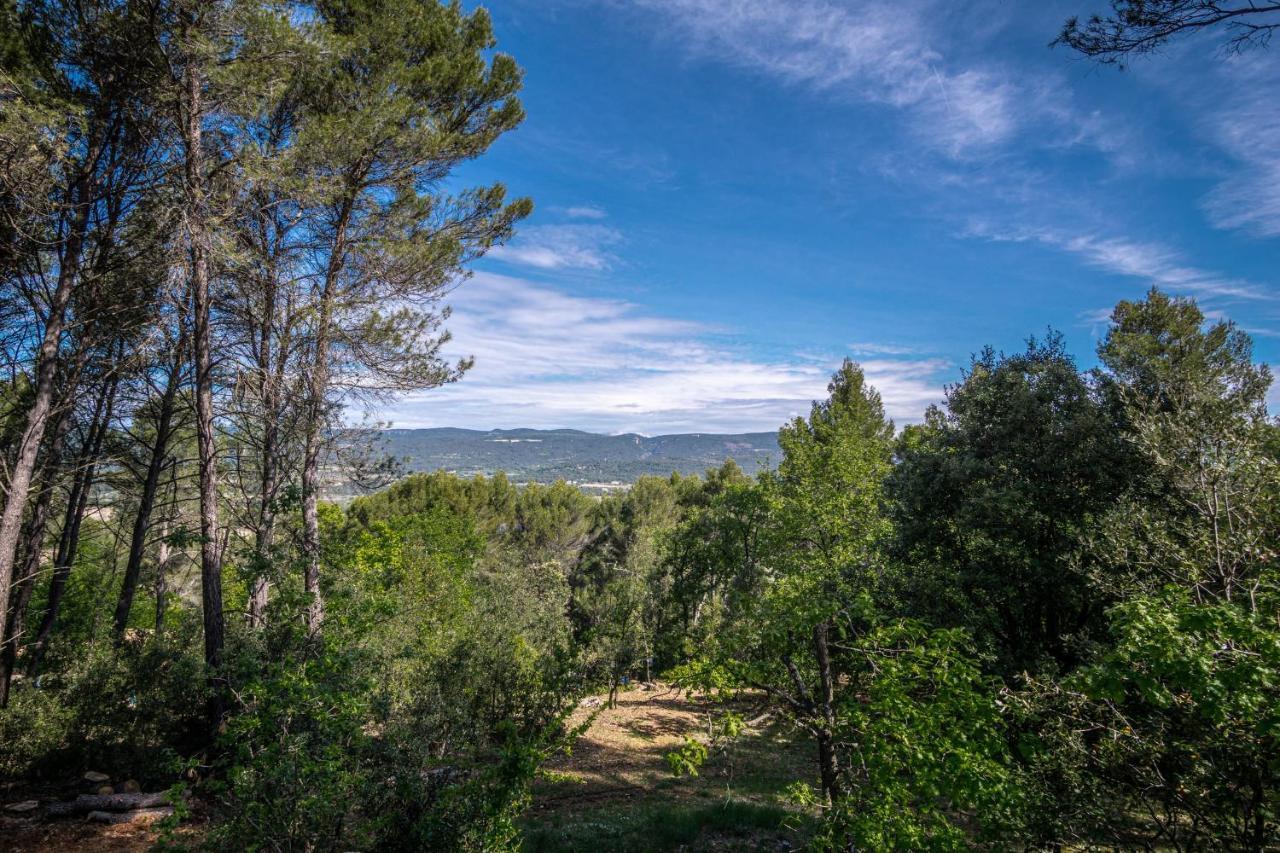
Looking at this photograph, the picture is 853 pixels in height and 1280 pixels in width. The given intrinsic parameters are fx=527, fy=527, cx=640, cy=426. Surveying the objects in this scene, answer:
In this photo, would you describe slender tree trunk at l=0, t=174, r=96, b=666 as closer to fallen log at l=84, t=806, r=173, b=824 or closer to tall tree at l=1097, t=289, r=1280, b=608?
fallen log at l=84, t=806, r=173, b=824

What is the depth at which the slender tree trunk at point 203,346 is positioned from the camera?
8172 mm

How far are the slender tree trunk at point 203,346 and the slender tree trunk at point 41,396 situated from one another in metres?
1.42

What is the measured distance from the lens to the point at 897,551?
11492 mm

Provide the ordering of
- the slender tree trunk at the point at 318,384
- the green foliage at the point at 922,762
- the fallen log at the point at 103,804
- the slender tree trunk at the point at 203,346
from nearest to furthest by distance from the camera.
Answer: the green foliage at the point at 922,762 < the fallen log at the point at 103,804 < the slender tree trunk at the point at 203,346 < the slender tree trunk at the point at 318,384

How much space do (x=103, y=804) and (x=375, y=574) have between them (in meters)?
5.53

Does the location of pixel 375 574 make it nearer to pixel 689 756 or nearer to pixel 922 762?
pixel 689 756

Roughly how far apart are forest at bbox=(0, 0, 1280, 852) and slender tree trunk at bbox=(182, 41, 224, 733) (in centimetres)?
5

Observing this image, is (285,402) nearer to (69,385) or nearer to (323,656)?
(69,385)

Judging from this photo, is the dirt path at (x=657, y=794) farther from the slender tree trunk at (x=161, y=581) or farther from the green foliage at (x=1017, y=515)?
the slender tree trunk at (x=161, y=581)

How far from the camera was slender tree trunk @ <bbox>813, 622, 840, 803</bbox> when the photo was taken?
6.35 meters

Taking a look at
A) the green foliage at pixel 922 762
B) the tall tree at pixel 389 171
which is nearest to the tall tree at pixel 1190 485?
the green foliage at pixel 922 762

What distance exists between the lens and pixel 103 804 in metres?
7.69

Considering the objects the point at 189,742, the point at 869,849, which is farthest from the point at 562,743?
the point at 189,742

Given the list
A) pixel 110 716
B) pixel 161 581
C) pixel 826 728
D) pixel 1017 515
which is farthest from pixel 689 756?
pixel 161 581
